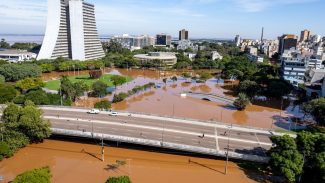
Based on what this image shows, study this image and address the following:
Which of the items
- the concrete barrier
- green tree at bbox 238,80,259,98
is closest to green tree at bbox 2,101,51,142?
the concrete barrier

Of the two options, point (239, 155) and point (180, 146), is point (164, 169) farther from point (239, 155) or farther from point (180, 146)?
point (239, 155)

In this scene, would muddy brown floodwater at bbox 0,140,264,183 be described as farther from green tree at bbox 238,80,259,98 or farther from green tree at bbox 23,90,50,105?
green tree at bbox 238,80,259,98

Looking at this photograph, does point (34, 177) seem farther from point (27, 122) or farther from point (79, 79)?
point (79, 79)

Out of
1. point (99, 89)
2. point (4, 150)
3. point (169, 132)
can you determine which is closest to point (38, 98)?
point (99, 89)

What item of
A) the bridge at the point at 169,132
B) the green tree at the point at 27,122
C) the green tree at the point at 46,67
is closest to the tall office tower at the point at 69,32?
the green tree at the point at 46,67

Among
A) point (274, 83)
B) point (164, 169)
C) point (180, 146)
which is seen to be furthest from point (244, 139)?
point (274, 83)
